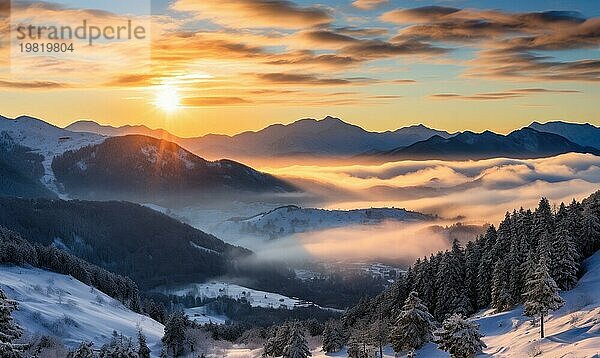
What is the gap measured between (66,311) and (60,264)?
1946 inches

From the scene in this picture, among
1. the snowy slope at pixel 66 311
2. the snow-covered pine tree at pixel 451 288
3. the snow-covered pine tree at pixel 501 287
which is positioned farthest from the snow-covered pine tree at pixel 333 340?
the snowy slope at pixel 66 311

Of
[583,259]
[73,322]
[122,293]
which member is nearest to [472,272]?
[583,259]

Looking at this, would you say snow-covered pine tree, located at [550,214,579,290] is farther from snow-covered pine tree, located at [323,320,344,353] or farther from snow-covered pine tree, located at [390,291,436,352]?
snow-covered pine tree, located at [323,320,344,353]

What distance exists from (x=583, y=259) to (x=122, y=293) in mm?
134119

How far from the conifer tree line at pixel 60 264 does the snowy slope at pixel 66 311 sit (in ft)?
16.1

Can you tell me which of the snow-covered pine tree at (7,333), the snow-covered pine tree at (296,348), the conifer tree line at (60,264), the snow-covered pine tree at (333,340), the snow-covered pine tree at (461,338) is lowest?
the conifer tree line at (60,264)

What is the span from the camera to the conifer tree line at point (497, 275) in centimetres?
7956

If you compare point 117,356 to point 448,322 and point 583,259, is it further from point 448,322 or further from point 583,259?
point 583,259

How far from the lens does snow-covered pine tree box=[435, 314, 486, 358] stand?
197 ft

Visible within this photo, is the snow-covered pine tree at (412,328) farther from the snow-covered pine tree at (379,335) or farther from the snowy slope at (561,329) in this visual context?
the snowy slope at (561,329)

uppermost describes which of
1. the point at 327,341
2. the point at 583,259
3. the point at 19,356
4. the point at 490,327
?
the point at 19,356

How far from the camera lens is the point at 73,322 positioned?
10788 centimetres

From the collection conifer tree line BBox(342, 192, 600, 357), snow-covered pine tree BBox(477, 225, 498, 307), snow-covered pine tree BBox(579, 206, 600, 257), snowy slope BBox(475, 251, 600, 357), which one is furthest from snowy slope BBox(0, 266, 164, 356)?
snow-covered pine tree BBox(579, 206, 600, 257)

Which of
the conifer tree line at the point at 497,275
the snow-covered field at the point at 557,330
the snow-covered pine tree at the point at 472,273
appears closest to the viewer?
the snow-covered field at the point at 557,330
